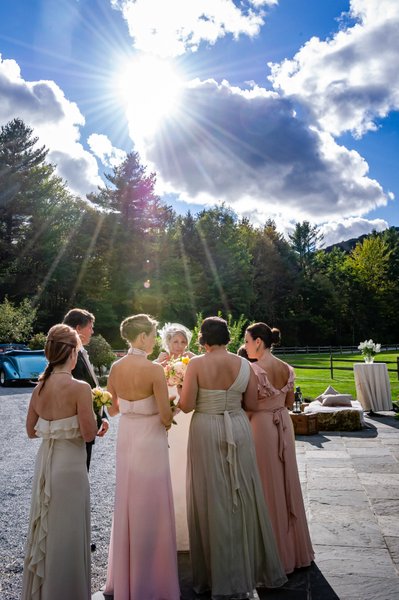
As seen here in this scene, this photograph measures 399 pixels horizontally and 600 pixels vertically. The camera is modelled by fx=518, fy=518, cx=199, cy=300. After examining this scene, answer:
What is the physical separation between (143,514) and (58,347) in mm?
1262

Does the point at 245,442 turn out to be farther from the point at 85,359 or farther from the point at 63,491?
the point at 85,359

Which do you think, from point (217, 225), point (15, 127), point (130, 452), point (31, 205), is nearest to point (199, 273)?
point (217, 225)

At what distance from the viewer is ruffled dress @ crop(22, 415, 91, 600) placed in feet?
9.99

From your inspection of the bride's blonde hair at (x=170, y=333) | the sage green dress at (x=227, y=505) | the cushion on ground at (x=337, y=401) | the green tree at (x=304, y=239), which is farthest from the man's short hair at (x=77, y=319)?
the green tree at (x=304, y=239)

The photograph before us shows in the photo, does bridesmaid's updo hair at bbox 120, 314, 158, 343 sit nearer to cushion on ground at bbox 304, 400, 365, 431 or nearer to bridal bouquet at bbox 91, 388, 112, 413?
bridal bouquet at bbox 91, 388, 112, 413

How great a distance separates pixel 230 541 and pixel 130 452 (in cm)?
93

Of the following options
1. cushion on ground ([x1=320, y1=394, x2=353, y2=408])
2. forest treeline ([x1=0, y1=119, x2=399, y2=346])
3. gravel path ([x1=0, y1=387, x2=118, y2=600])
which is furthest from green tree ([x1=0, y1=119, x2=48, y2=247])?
cushion on ground ([x1=320, y1=394, x2=353, y2=408])

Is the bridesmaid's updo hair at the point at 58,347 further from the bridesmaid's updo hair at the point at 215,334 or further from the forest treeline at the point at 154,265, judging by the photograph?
the forest treeline at the point at 154,265

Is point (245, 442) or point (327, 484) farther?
point (327, 484)

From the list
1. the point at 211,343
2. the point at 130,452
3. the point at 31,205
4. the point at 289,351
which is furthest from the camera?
the point at 289,351

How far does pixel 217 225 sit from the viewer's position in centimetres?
5441

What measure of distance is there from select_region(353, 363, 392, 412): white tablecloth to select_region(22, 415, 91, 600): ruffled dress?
10.5 metres

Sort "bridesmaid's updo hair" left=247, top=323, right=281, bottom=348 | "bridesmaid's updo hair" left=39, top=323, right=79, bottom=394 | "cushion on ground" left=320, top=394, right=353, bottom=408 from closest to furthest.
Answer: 1. "bridesmaid's updo hair" left=39, top=323, right=79, bottom=394
2. "bridesmaid's updo hair" left=247, top=323, right=281, bottom=348
3. "cushion on ground" left=320, top=394, right=353, bottom=408

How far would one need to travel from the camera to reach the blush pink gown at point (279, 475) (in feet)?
13.1
